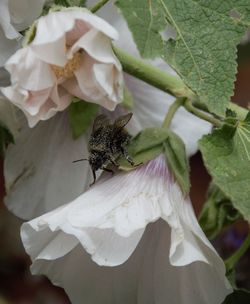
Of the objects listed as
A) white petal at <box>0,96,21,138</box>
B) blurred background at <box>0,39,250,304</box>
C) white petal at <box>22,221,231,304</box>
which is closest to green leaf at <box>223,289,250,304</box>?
white petal at <box>22,221,231,304</box>

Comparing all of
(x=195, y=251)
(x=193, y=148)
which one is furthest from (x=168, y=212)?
(x=193, y=148)

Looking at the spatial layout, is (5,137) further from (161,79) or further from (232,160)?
(232,160)

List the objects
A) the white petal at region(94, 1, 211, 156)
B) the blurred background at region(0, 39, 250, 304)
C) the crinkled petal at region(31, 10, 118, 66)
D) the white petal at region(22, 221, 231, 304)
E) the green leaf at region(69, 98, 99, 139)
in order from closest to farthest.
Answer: the crinkled petal at region(31, 10, 118, 66) → the white petal at region(22, 221, 231, 304) → the green leaf at region(69, 98, 99, 139) → the white petal at region(94, 1, 211, 156) → the blurred background at region(0, 39, 250, 304)

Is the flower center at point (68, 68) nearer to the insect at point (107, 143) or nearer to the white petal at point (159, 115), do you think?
the insect at point (107, 143)

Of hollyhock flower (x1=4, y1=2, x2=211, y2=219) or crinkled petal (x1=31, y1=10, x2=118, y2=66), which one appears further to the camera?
hollyhock flower (x1=4, y1=2, x2=211, y2=219)

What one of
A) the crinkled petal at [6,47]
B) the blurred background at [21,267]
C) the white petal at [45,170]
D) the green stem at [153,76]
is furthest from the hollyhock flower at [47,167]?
the blurred background at [21,267]

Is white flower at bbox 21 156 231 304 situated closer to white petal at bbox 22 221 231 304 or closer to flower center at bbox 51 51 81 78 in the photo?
white petal at bbox 22 221 231 304
